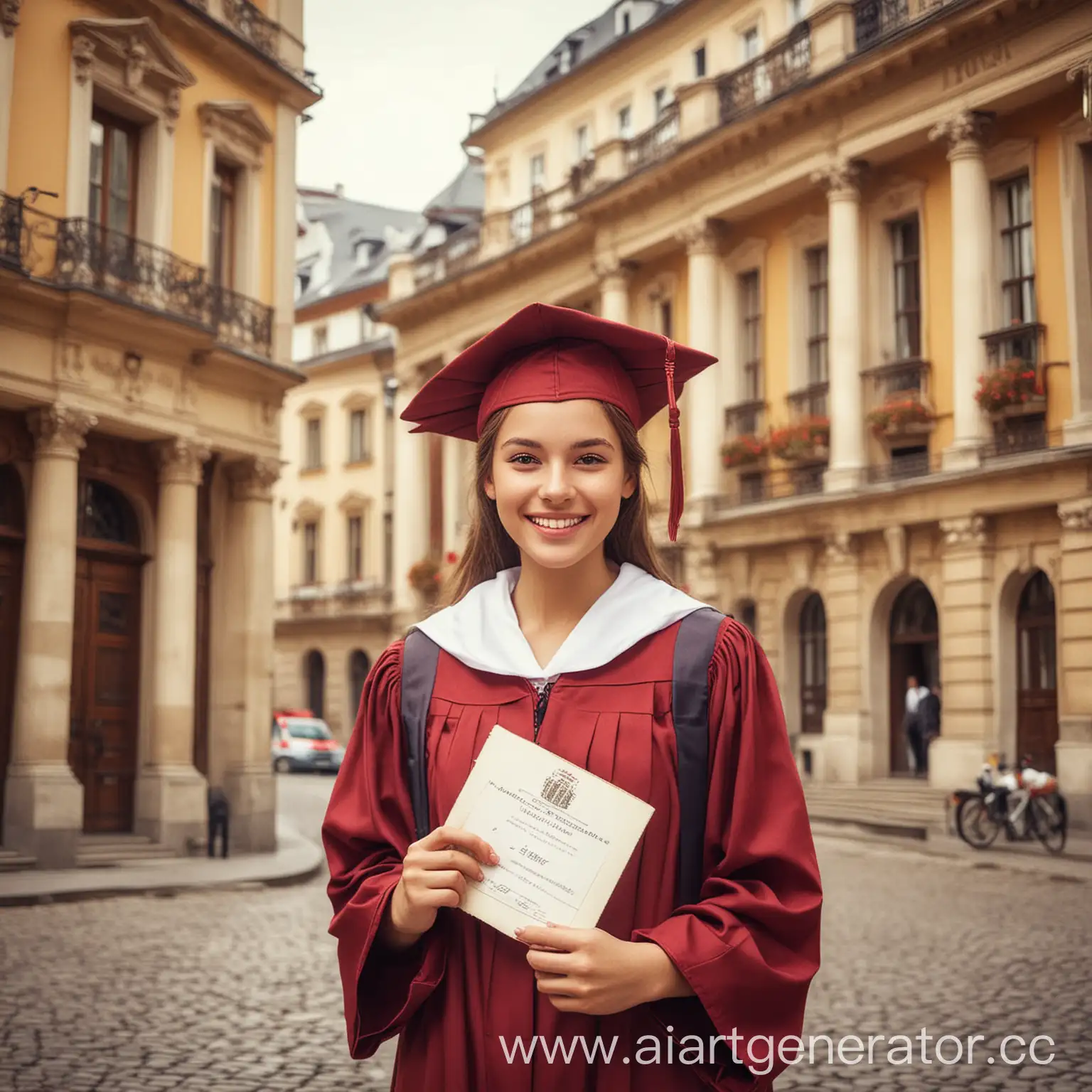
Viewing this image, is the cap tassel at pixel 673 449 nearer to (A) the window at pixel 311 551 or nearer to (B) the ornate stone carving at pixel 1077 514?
(B) the ornate stone carving at pixel 1077 514

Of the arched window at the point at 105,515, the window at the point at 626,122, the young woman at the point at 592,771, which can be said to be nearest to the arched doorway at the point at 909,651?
the window at the point at 626,122

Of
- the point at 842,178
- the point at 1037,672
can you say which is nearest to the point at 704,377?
the point at 842,178

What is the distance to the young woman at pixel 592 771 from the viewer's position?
218 cm

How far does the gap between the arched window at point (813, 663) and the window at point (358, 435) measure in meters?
21.3

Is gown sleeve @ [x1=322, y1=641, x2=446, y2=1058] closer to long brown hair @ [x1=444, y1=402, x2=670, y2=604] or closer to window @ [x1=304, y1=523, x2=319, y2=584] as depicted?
long brown hair @ [x1=444, y1=402, x2=670, y2=604]

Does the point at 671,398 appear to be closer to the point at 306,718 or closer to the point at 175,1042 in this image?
the point at 175,1042

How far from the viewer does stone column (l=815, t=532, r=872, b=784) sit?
72.7 feet

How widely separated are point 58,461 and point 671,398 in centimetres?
1288

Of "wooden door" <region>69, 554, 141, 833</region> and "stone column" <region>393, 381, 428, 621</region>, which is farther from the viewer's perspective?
"stone column" <region>393, 381, 428, 621</region>

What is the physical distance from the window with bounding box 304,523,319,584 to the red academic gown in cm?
4223

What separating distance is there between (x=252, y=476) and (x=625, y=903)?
15688mm

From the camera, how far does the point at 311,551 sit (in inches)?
1754

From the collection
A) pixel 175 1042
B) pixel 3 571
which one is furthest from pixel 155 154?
pixel 175 1042

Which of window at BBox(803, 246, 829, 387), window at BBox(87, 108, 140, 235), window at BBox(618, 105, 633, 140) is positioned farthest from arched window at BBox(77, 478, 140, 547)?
window at BBox(618, 105, 633, 140)
